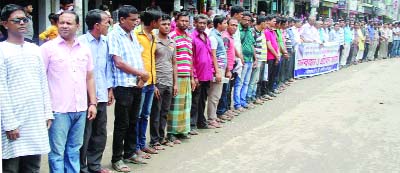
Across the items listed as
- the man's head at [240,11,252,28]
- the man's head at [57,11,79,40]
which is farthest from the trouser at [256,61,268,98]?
the man's head at [57,11,79,40]

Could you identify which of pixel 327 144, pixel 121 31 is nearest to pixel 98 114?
pixel 121 31

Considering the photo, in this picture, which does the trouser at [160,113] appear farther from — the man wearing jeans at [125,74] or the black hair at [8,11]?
the black hair at [8,11]

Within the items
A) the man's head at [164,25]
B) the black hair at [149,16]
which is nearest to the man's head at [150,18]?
the black hair at [149,16]

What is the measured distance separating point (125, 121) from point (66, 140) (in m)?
0.98

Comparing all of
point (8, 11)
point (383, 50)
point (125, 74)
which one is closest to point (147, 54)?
point (125, 74)

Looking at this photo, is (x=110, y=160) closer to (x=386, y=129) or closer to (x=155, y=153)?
(x=155, y=153)

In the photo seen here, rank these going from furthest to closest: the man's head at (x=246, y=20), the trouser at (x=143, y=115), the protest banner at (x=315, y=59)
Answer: the protest banner at (x=315, y=59)
the man's head at (x=246, y=20)
the trouser at (x=143, y=115)

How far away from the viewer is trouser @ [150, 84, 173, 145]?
601 cm

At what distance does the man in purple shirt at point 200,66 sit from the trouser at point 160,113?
2.72ft

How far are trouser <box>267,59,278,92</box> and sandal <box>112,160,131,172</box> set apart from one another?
5.96m

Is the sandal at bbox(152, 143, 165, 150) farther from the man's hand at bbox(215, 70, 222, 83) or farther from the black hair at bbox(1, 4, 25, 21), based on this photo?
the black hair at bbox(1, 4, 25, 21)

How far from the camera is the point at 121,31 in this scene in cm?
496

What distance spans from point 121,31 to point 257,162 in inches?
83.3

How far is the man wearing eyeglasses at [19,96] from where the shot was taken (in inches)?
138
